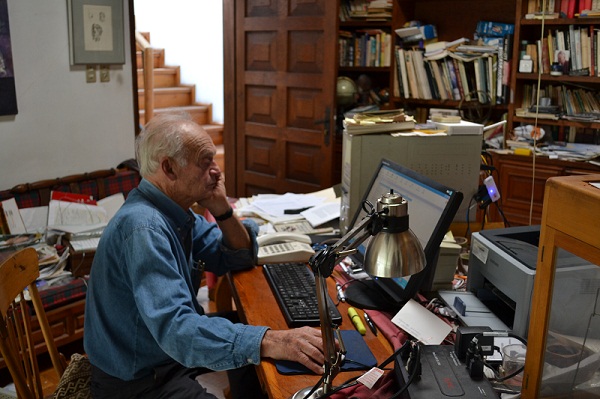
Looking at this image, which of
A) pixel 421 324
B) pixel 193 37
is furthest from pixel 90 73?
pixel 193 37

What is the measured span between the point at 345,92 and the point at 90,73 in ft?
6.12

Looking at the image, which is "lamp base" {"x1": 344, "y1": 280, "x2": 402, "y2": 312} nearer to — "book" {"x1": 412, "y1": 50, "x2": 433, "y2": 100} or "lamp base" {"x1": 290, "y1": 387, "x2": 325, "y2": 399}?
"lamp base" {"x1": 290, "y1": 387, "x2": 325, "y2": 399}

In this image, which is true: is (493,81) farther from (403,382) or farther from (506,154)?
(403,382)

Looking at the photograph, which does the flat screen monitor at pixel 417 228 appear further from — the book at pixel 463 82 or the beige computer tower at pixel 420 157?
the book at pixel 463 82

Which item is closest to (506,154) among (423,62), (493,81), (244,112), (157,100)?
(493,81)

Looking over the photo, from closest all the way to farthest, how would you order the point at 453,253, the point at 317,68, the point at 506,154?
the point at 453,253, the point at 506,154, the point at 317,68

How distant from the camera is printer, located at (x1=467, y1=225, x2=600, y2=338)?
108 centimetres

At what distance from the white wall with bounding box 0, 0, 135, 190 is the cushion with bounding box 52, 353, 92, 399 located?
1.76 meters

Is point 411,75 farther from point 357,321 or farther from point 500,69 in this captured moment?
point 357,321

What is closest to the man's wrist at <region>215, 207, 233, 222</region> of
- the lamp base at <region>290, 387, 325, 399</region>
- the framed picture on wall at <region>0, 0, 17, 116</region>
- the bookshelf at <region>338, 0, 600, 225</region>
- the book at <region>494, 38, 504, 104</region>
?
the lamp base at <region>290, 387, 325, 399</region>

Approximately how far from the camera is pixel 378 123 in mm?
2230

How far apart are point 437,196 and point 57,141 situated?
248 centimetres

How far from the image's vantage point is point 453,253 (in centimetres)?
181

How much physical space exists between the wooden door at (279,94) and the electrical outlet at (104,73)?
1.23 metres
